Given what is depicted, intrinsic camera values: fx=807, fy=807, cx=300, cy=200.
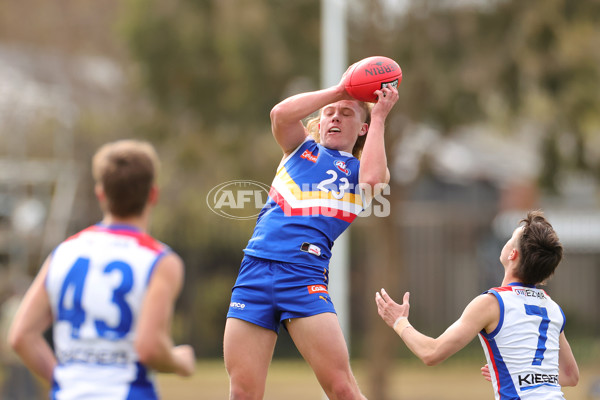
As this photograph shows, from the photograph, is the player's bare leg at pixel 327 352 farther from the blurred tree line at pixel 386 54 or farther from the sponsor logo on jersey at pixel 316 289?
the blurred tree line at pixel 386 54

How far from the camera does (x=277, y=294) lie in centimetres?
464

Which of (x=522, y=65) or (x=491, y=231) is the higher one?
(x=522, y=65)

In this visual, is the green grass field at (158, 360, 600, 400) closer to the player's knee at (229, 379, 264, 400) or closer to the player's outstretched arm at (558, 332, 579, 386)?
the player's outstretched arm at (558, 332, 579, 386)

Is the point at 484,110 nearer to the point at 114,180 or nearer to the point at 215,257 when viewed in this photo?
the point at 215,257

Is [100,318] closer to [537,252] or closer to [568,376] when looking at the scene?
[537,252]

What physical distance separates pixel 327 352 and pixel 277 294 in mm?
435

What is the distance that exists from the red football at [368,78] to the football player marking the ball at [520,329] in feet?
3.84

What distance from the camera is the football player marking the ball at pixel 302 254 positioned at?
4625 millimetres

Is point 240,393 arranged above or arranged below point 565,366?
below

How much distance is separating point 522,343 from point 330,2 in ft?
34.5

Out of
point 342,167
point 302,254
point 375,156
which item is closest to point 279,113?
point 342,167

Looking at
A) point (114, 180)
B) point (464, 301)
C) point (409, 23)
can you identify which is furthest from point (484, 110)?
point (114, 180)

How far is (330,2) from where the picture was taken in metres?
13.9

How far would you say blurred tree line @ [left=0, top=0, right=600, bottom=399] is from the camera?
48.3ft
